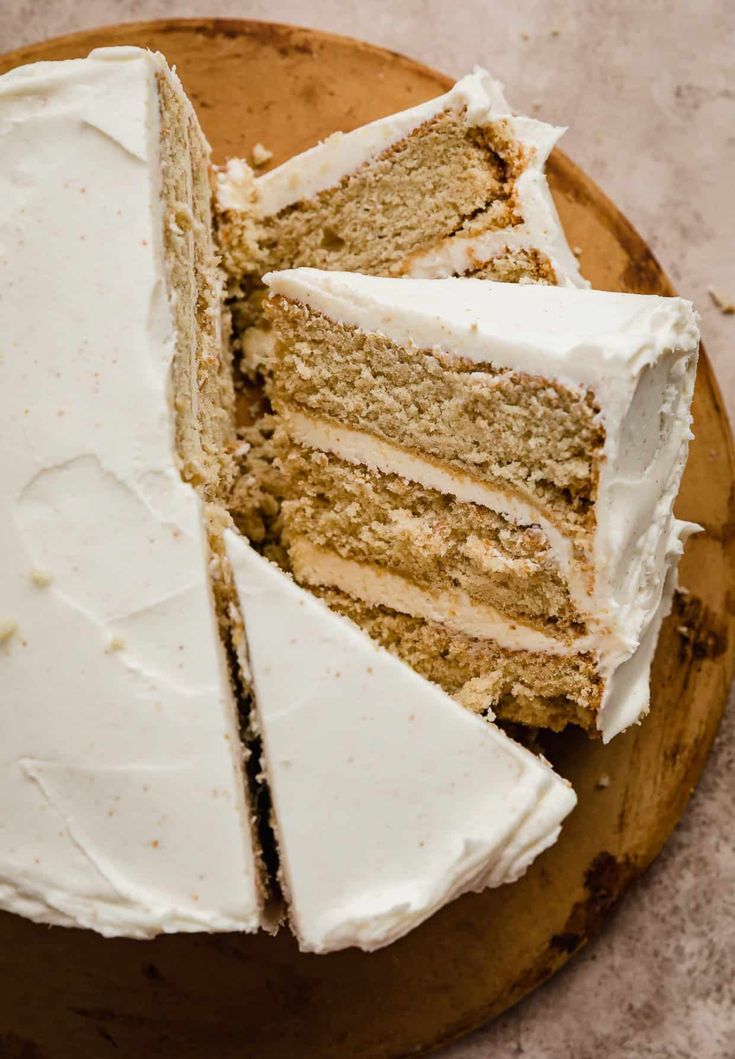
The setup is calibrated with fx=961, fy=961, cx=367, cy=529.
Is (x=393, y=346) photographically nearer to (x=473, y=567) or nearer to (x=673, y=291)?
(x=473, y=567)

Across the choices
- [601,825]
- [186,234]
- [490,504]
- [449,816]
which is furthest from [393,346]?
[601,825]

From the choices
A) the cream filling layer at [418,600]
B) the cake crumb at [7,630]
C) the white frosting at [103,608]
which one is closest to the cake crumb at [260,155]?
the white frosting at [103,608]

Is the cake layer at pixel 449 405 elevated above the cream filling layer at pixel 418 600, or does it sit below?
above

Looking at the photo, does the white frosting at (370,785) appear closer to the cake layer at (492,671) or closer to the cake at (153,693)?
the cake at (153,693)

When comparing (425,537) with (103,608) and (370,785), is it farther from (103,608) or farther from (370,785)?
(103,608)

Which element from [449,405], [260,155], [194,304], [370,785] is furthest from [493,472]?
[260,155]

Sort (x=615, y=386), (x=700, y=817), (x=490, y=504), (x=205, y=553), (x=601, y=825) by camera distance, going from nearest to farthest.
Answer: (x=615, y=386) < (x=205, y=553) < (x=490, y=504) < (x=601, y=825) < (x=700, y=817)
